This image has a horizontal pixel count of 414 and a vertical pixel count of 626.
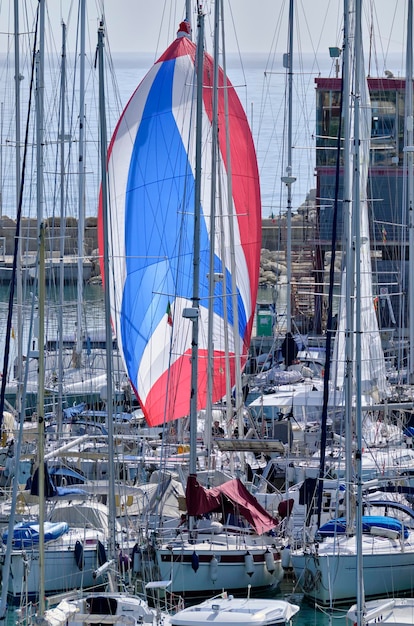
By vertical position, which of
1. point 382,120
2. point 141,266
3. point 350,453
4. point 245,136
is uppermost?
point 382,120

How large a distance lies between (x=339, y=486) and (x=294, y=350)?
9663mm

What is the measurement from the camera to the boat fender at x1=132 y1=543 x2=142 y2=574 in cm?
1797

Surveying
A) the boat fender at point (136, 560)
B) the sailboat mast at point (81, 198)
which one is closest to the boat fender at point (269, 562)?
the boat fender at point (136, 560)

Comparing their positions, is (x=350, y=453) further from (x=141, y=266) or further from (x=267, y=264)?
(x=267, y=264)

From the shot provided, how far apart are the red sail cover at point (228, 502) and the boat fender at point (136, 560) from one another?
29.6 inches

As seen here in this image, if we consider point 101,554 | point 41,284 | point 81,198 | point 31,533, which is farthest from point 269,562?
point 81,198

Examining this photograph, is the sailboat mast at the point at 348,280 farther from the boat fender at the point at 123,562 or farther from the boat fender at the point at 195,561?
the boat fender at the point at 123,562

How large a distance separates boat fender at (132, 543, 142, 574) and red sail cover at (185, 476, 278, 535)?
752 mm

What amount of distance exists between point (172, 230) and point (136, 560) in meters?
6.55

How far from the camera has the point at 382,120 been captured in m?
37.6

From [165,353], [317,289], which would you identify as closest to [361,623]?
[165,353]

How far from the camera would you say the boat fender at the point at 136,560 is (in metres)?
18.0

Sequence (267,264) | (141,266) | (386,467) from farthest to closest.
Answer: (267,264) → (141,266) → (386,467)

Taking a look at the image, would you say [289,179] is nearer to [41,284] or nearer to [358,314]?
[358,314]
